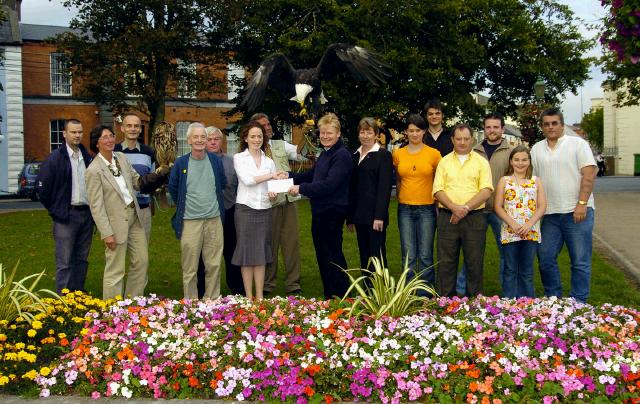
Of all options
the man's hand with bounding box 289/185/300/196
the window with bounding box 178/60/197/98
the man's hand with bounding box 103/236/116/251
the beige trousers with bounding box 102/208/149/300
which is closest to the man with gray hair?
the beige trousers with bounding box 102/208/149/300

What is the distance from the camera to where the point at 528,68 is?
27859 mm

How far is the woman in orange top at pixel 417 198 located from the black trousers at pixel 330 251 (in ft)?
2.26

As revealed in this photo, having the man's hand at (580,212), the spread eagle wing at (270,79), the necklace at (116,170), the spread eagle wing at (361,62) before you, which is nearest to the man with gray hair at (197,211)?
the necklace at (116,170)

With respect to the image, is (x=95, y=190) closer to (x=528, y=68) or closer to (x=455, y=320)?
(x=455, y=320)

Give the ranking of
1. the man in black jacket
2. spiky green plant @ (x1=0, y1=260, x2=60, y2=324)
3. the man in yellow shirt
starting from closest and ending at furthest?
1. spiky green plant @ (x1=0, y1=260, x2=60, y2=324)
2. the man in yellow shirt
3. the man in black jacket

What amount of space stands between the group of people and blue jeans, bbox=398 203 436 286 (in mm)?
12

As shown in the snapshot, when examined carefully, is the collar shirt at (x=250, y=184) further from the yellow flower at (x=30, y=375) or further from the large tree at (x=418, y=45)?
the large tree at (x=418, y=45)

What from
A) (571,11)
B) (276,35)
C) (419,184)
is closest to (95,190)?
(419,184)

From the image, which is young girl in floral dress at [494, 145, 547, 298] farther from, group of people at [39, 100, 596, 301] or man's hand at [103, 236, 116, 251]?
man's hand at [103, 236, 116, 251]

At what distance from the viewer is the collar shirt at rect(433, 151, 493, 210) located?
6.63 metres

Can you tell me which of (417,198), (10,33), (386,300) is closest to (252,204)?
(417,198)

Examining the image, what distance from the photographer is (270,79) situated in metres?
9.52

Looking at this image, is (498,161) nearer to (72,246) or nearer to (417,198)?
(417,198)

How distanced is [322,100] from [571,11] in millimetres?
26346
